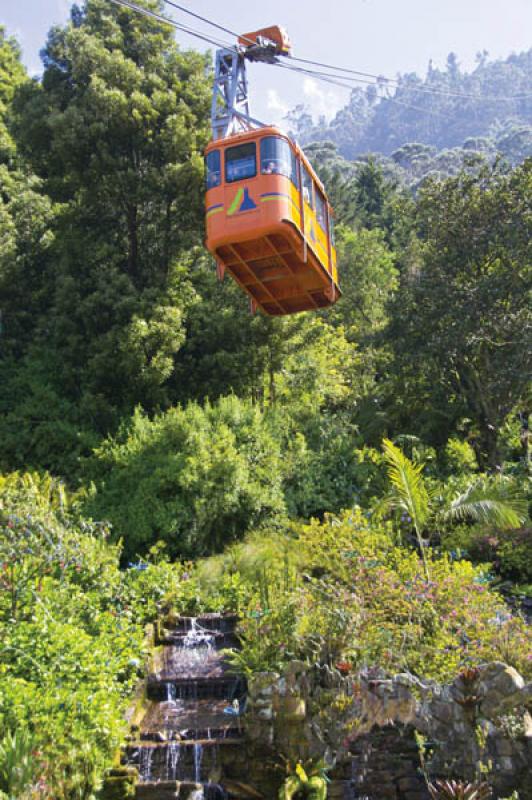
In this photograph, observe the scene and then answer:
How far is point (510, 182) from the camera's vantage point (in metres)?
16.5

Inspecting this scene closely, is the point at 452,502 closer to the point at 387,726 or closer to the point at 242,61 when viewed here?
the point at 387,726

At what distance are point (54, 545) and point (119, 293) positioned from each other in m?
A: 8.24

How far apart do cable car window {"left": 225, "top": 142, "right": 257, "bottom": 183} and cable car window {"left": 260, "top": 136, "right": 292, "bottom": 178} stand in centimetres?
16

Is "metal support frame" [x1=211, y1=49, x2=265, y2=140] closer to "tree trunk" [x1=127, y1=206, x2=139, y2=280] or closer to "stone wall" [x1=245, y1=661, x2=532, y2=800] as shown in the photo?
"tree trunk" [x1=127, y1=206, x2=139, y2=280]

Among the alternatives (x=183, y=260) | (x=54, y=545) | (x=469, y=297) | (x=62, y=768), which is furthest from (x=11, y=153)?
(x=62, y=768)

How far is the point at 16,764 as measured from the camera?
234 inches

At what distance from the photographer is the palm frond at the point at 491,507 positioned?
417 inches

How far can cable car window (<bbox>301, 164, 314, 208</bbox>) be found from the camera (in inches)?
450

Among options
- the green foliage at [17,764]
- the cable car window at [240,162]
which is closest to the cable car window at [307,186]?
the cable car window at [240,162]

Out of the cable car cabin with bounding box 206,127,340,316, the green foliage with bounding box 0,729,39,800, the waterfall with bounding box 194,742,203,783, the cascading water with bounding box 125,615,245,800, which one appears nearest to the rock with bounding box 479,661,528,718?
the cascading water with bounding box 125,615,245,800

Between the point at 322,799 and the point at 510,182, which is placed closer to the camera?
the point at 322,799

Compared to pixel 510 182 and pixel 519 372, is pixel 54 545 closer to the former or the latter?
pixel 519 372

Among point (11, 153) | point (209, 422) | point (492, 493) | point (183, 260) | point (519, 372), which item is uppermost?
point (11, 153)

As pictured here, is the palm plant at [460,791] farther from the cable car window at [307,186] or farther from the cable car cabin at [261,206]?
the cable car window at [307,186]
